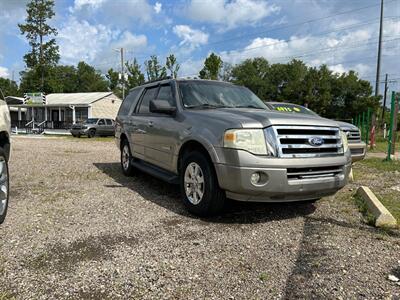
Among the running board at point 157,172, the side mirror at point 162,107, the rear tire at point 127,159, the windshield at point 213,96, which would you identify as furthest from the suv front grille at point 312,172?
the rear tire at point 127,159

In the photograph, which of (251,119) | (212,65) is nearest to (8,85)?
(212,65)

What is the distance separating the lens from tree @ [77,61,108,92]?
257 ft

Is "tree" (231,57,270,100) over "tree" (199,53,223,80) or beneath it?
over

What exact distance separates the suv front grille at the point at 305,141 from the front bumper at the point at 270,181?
0.09 metres

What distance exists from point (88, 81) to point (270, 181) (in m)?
80.2

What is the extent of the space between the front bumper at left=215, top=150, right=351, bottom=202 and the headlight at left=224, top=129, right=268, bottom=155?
78 millimetres

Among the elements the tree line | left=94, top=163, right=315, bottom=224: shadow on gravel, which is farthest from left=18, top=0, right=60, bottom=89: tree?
left=94, top=163, right=315, bottom=224: shadow on gravel

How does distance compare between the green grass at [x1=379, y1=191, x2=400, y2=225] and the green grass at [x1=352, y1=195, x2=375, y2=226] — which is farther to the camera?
the green grass at [x1=379, y1=191, x2=400, y2=225]

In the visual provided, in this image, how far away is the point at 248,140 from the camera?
407cm

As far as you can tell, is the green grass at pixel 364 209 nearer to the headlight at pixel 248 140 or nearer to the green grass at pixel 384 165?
the headlight at pixel 248 140

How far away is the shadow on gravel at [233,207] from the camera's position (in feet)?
15.1

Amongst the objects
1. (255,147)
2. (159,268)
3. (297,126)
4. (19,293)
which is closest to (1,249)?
(19,293)

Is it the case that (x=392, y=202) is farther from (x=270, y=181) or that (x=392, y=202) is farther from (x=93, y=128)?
(x=93, y=128)

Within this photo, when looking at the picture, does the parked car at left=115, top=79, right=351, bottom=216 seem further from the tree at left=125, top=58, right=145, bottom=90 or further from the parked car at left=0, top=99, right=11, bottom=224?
the tree at left=125, top=58, right=145, bottom=90
